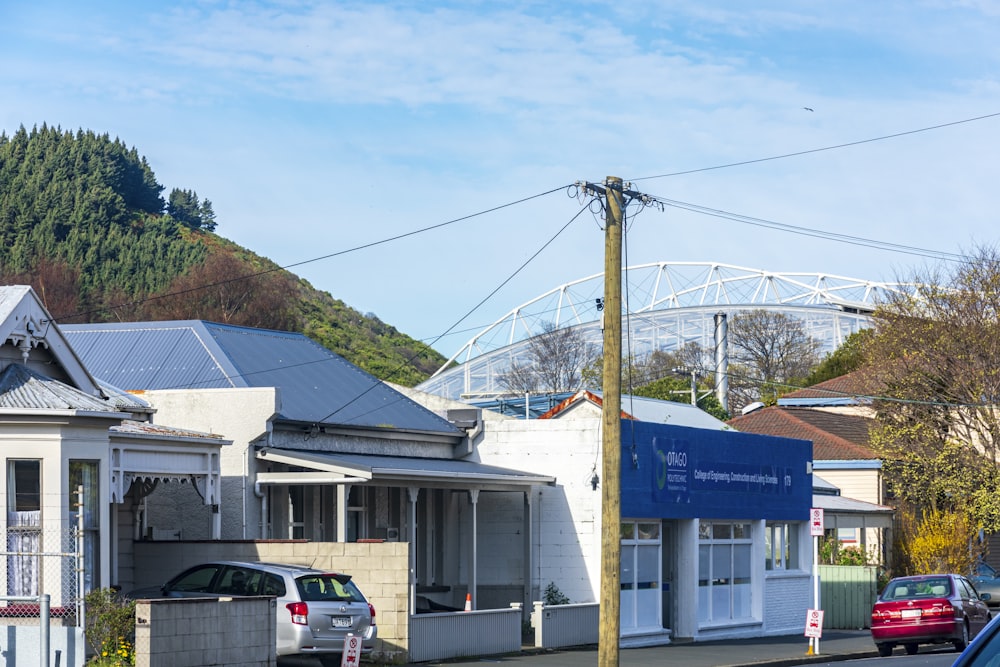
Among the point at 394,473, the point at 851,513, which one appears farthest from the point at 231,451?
the point at 851,513

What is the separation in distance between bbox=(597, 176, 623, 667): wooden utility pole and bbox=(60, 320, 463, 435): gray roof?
758cm

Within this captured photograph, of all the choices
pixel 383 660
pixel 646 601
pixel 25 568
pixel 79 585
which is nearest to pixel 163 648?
pixel 79 585

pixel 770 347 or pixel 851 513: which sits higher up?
pixel 770 347

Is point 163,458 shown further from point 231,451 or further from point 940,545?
point 940,545

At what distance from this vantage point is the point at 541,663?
76.5 feet

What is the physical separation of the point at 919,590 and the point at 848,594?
8.40m

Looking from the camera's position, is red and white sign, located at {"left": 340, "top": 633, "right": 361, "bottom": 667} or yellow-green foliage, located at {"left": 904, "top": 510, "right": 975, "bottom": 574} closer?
red and white sign, located at {"left": 340, "top": 633, "right": 361, "bottom": 667}

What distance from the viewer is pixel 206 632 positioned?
17766mm

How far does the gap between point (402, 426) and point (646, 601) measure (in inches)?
243

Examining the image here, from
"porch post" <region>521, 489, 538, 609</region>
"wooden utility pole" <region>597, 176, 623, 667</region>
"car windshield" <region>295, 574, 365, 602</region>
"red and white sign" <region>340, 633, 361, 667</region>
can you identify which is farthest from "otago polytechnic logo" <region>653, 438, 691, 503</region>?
"red and white sign" <region>340, 633, 361, 667</region>

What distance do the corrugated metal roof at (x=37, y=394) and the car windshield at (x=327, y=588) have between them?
349 cm

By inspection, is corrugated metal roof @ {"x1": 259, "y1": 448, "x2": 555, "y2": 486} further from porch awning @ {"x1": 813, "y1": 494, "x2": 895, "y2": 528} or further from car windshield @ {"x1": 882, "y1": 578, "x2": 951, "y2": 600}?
porch awning @ {"x1": 813, "y1": 494, "x2": 895, "y2": 528}

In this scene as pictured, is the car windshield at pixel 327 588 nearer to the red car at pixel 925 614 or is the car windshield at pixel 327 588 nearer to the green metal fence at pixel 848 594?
the red car at pixel 925 614

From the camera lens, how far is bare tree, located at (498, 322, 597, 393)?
97.1 metres
